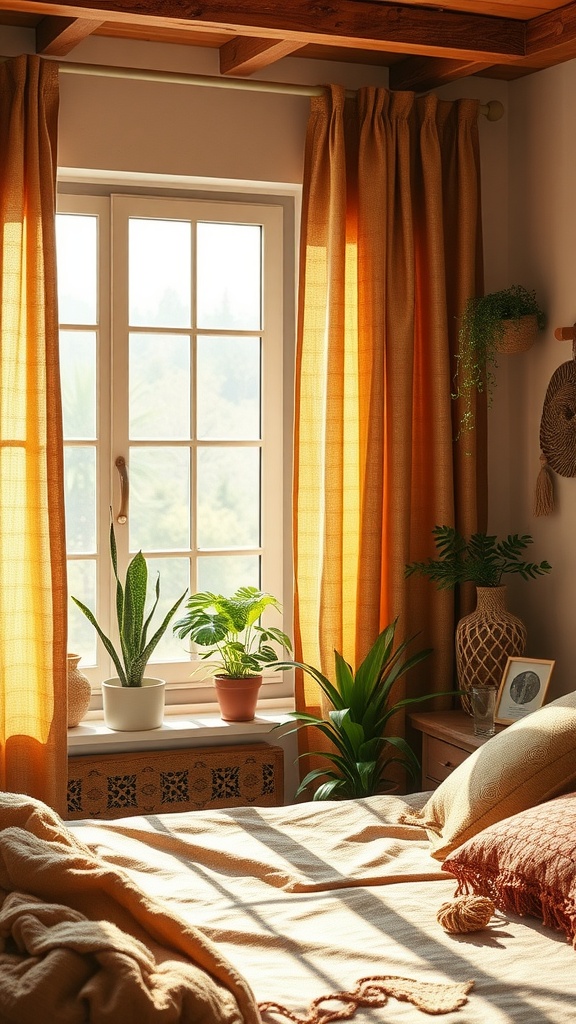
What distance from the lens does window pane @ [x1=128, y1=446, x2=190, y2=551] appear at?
13.6 feet

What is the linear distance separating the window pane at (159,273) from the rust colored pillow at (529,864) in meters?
2.32

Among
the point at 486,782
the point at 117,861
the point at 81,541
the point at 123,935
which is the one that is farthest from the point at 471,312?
the point at 123,935

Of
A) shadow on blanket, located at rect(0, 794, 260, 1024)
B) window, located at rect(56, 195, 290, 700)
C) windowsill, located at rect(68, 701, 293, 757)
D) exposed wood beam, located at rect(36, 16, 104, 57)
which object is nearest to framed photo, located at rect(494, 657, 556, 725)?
windowsill, located at rect(68, 701, 293, 757)

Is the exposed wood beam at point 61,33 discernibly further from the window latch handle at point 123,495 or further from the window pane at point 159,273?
the window latch handle at point 123,495

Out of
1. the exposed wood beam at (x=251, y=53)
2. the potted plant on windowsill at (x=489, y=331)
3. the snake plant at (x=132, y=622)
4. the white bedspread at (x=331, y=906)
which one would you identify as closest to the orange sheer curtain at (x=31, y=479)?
the snake plant at (x=132, y=622)

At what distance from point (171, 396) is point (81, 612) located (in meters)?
0.82

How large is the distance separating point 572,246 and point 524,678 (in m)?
1.45

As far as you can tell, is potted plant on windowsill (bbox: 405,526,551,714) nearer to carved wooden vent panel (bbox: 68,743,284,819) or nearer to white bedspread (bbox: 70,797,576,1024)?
carved wooden vent panel (bbox: 68,743,284,819)

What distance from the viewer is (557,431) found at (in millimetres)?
4016

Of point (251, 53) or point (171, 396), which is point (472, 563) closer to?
point (171, 396)

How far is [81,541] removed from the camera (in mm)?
4090

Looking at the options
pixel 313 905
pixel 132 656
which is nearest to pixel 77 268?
pixel 132 656

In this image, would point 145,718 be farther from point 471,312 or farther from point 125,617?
point 471,312

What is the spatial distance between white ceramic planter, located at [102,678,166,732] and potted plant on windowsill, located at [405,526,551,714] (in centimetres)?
96
